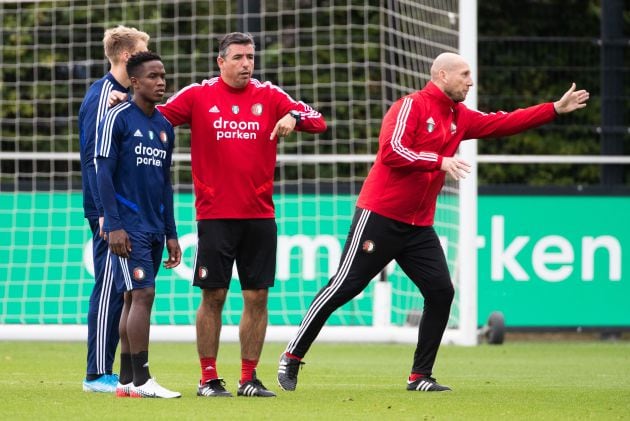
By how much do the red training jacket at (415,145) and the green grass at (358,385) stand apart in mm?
1201

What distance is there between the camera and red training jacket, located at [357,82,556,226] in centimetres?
939

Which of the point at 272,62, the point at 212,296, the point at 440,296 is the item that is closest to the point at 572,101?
the point at 440,296

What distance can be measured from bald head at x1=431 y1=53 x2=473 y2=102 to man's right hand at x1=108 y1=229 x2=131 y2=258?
242 centimetres

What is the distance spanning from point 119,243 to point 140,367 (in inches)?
28.9

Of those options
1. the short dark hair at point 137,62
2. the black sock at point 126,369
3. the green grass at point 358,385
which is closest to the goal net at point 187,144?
the green grass at point 358,385

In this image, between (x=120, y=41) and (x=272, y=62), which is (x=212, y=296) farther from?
(x=272, y=62)

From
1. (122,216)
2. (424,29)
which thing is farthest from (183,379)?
(424,29)

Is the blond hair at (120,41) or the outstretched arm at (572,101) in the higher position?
the blond hair at (120,41)

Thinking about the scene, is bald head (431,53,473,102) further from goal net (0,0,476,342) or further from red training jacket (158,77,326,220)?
goal net (0,0,476,342)

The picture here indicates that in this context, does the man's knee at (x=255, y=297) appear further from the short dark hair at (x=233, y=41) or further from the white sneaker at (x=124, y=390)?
the short dark hair at (x=233, y=41)

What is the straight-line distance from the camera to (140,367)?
8562 millimetres

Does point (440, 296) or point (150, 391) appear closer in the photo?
point (150, 391)

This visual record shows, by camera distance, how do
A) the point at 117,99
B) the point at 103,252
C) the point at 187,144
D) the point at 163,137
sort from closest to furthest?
the point at 117,99 < the point at 163,137 < the point at 103,252 < the point at 187,144

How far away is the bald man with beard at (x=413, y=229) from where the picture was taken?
957cm
